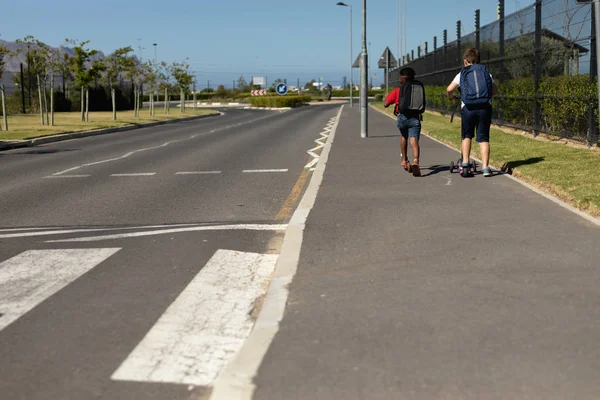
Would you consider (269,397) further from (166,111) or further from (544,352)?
(166,111)

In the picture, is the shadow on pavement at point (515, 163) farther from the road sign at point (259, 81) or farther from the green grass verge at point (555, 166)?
the road sign at point (259, 81)

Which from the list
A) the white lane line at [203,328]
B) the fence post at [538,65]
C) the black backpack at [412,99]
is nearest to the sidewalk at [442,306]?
the white lane line at [203,328]

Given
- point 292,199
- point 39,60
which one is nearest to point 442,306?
point 292,199

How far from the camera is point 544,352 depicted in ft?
12.4

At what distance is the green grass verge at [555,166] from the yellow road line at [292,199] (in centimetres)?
306

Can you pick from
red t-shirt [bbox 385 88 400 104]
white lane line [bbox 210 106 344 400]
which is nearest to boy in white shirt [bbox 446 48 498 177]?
red t-shirt [bbox 385 88 400 104]

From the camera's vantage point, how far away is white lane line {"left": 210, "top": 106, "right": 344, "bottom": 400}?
3.38 metres

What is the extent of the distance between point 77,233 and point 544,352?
499cm

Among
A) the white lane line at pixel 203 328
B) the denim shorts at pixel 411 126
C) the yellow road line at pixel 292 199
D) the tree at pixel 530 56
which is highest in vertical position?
the tree at pixel 530 56

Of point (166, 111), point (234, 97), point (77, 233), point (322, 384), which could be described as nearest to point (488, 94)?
point (77, 233)

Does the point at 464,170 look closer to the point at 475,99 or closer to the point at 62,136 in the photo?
the point at 475,99

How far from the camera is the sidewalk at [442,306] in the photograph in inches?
136

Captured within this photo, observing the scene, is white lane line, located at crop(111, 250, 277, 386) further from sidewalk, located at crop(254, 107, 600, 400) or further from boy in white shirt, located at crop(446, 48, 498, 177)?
boy in white shirt, located at crop(446, 48, 498, 177)

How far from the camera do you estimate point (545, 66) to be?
652 inches
